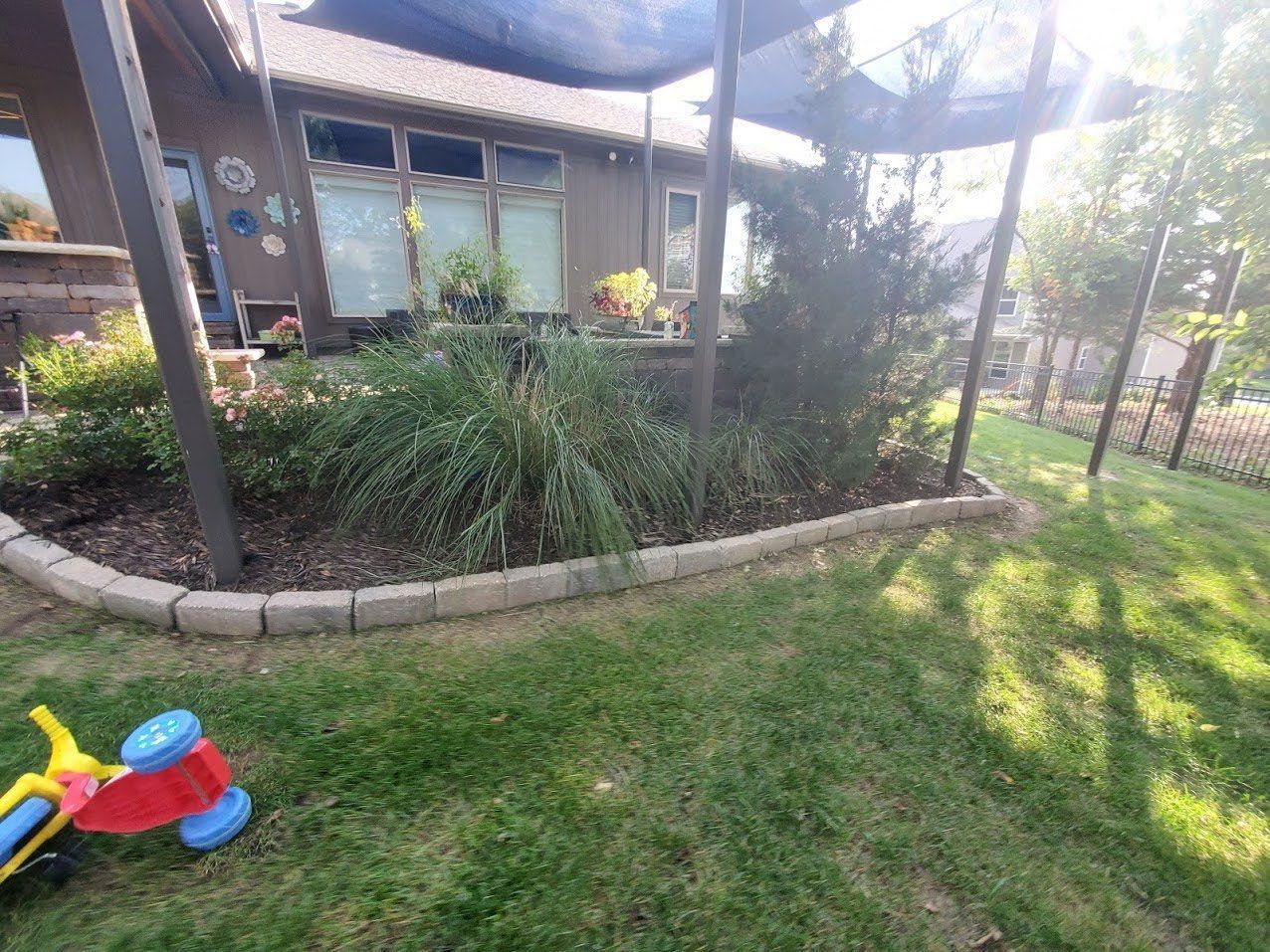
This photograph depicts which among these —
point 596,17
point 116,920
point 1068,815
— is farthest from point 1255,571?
Result: point 596,17

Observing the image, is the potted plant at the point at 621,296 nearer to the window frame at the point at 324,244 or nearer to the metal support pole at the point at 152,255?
the window frame at the point at 324,244

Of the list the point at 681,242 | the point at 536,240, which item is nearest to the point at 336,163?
the point at 536,240

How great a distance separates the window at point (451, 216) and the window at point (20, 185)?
3.39 metres

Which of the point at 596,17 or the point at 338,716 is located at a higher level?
the point at 596,17

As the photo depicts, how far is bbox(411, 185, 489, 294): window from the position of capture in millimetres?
6688

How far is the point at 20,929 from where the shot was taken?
0.95 meters

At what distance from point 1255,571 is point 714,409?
3.25 m

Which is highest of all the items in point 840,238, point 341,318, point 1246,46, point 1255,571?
point 1246,46

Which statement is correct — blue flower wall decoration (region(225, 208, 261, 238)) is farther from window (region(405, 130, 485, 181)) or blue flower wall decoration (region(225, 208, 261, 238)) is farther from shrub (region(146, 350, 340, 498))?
shrub (region(146, 350, 340, 498))

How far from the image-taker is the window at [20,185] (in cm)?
480

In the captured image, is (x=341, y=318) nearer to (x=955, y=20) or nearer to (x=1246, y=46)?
(x=955, y=20)

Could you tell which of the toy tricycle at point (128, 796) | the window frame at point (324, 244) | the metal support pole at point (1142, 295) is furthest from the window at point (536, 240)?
the toy tricycle at point (128, 796)

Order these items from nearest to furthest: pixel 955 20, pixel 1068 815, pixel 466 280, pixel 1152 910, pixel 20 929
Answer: pixel 20 929 → pixel 1152 910 → pixel 1068 815 → pixel 955 20 → pixel 466 280

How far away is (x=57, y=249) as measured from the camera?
359 centimetres
